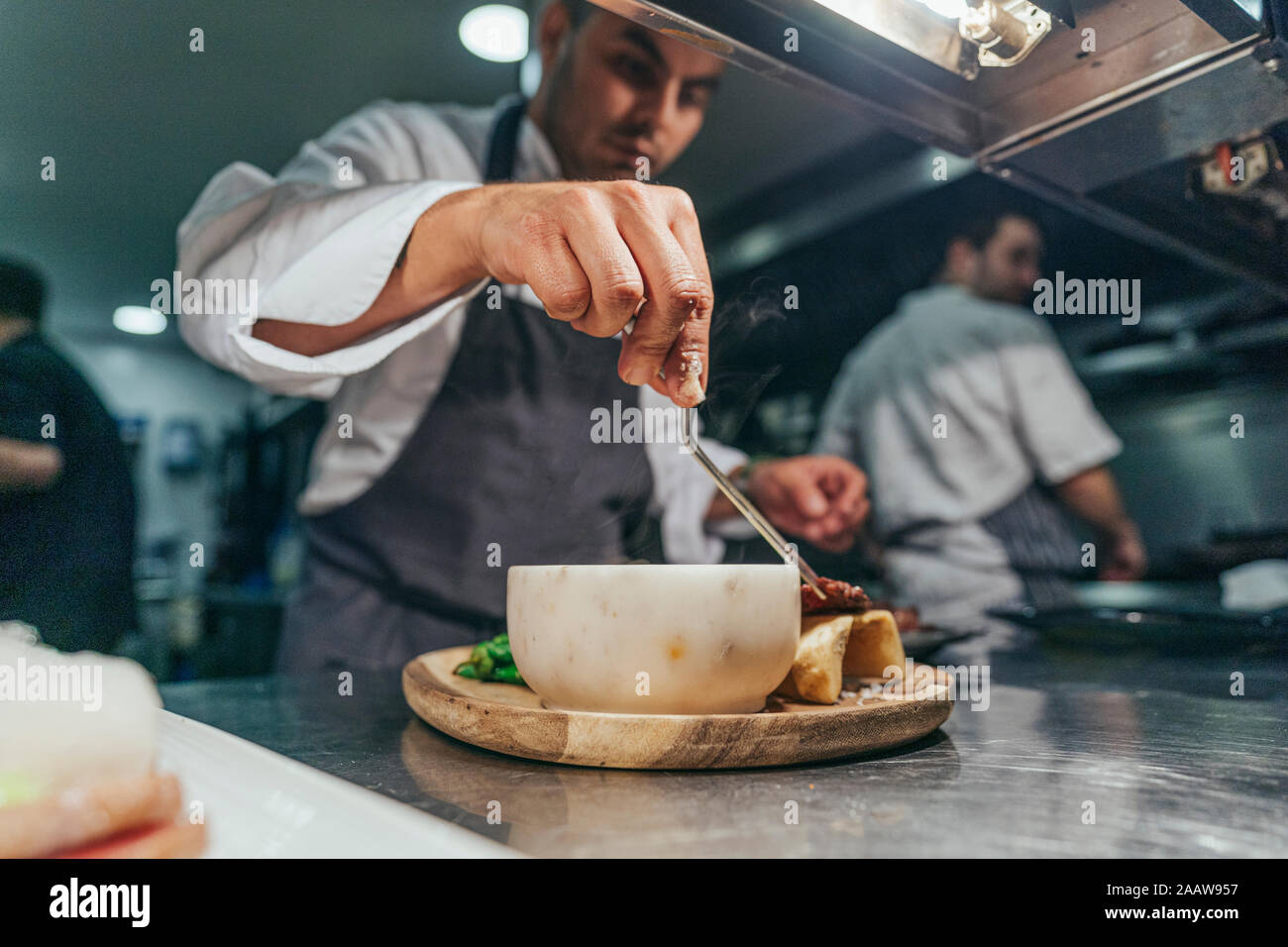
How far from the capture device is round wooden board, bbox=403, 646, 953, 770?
53 centimetres

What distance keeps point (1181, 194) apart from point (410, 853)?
4.39 feet

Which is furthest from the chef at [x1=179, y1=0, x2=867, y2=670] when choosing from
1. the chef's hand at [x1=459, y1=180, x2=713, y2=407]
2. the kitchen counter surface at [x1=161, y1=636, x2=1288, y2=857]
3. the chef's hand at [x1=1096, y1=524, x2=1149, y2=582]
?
the chef's hand at [x1=1096, y1=524, x2=1149, y2=582]

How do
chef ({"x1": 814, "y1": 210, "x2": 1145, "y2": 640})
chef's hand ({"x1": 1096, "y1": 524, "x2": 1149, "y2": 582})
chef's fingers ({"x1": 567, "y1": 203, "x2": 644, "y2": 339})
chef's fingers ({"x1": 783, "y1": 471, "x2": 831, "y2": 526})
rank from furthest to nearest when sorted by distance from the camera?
chef's hand ({"x1": 1096, "y1": 524, "x2": 1149, "y2": 582}) → chef ({"x1": 814, "y1": 210, "x2": 1145, "y2": 640}) → chef's fingers ({"x1": 783, "y1": 471, "x2": 831, "y2": 526}) → chef's fingers ({"x1": 567, "y1": 203, "x2": 644, "y2": 339})

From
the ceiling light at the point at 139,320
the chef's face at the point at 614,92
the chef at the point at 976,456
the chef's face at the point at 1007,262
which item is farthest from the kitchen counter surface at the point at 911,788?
the ceiling light at the point at 139,320

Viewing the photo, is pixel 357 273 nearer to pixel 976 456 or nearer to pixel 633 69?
pixel 633 69

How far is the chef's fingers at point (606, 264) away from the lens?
65cm

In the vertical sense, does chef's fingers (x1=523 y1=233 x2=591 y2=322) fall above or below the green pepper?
above

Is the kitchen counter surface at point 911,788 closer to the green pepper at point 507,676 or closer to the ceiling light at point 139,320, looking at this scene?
the green pepper at point 507,676

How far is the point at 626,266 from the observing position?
645 mm

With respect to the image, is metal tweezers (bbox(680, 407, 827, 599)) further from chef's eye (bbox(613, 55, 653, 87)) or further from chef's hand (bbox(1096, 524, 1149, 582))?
chef's hand (bbox(1096, 524, 1149, 582))

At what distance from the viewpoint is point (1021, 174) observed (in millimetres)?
1093

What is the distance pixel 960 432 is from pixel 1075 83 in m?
1.63

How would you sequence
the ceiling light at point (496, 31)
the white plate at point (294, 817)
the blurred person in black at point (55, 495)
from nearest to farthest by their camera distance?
the white plate at point (294, 817) → the blurred person in black at point (55, 495) → the ceiling light at point (496, 31)

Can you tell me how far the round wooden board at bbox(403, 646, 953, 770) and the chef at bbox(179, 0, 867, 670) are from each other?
1.66 ft
